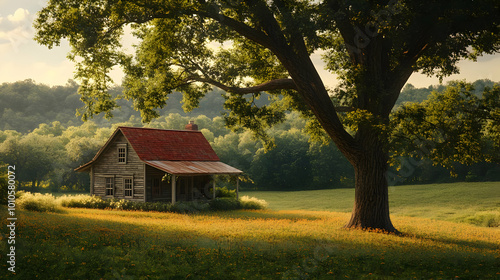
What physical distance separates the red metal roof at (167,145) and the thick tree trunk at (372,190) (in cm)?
1822

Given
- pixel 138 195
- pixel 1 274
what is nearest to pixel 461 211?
pixel 138 195

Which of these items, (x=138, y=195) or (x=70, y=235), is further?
(x=138, y=195)

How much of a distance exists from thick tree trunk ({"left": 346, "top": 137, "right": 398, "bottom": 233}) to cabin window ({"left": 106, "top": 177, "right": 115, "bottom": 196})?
2168 centimetres

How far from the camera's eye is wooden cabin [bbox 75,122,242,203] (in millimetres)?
33562

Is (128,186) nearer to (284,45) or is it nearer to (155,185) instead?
(155,185)

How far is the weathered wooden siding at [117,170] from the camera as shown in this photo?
33.7 meters

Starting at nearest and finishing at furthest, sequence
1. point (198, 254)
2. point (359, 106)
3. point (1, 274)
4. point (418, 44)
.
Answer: point (1, 274) → point (198, 254) → point (418, 44) → point (359, 106)

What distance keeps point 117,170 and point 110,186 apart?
5.29ft

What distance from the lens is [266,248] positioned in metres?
A: 14.2

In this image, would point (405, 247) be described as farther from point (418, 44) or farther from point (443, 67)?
point (443, 67)

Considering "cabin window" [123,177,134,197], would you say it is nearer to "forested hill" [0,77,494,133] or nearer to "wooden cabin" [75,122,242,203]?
"wooden cabin" [75,122,242,203]

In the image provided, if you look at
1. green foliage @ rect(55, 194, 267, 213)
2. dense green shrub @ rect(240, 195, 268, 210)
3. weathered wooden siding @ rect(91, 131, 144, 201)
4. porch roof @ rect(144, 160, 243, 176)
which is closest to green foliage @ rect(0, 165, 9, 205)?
green foliage @ rect(55, 194, 267, 213)

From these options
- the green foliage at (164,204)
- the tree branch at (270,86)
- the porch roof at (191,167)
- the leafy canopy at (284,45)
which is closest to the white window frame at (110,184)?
the green foliage at (164,204)

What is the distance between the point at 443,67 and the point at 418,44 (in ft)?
12.1
